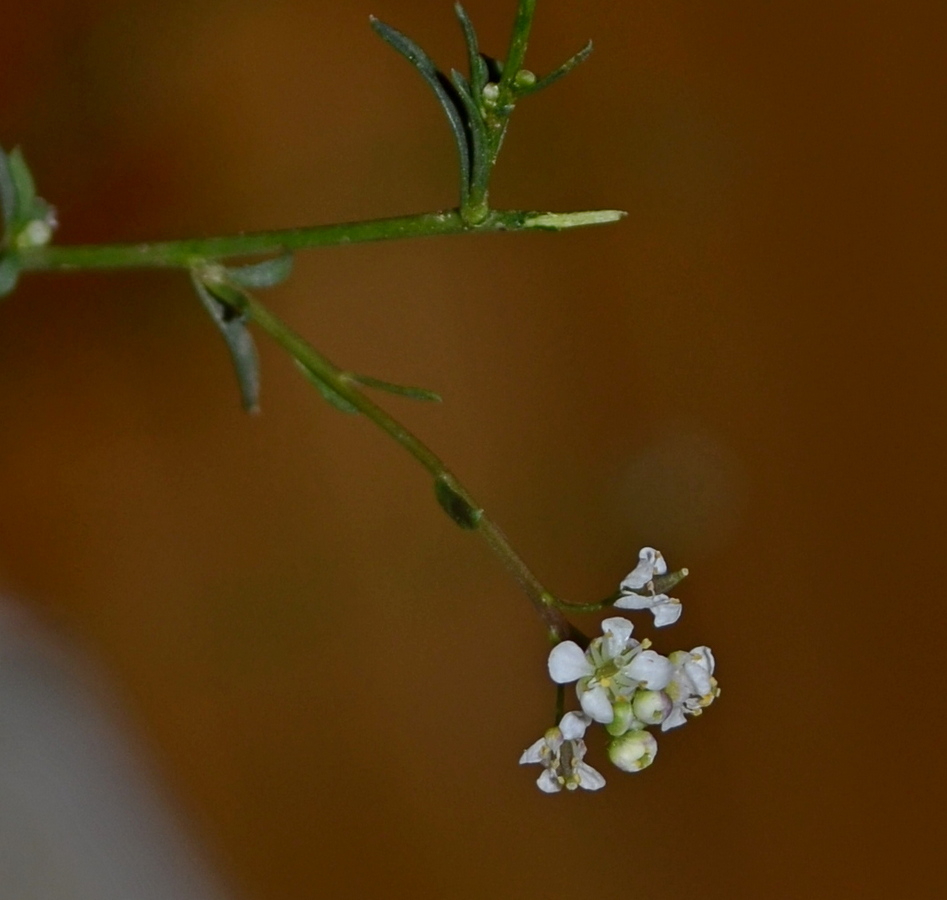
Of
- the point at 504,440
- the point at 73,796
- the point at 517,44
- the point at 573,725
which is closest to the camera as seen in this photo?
the point at 517,44

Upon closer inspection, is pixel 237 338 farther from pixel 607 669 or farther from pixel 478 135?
pixel 607 669

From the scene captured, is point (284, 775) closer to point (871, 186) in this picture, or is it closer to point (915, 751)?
point (915, 751)

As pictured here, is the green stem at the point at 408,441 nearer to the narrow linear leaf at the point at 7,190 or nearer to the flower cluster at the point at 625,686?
the flower cluster at the point at 625,686

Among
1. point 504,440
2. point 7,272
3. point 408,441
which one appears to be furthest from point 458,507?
point 504,440

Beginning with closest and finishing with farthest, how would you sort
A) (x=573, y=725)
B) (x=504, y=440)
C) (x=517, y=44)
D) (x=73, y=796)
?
(x=517, y=44) → (x=573, y=725) → (x=73, y=796) → (x=504, y=440)

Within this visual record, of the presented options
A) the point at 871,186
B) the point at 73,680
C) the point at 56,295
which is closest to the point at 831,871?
the point at 871,186

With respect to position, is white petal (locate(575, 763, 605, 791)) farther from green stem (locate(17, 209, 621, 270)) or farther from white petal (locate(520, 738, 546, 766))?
green stem (locate(17, 209, 621, 270))
